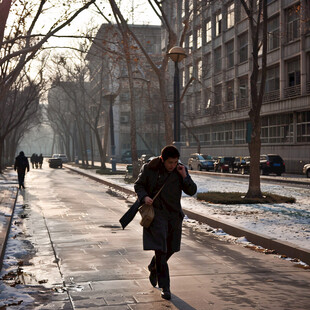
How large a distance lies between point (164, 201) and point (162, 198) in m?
0.04

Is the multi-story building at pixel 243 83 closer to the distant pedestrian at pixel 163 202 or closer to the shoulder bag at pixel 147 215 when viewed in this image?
the distant pedestrian at pixel 163 202

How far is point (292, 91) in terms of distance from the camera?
41969 mm

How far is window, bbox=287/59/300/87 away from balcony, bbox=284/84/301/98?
38 cm

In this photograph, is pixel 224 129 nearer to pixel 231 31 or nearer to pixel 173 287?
pixel 231 31

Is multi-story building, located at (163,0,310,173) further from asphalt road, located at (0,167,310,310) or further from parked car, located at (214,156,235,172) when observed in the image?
asphalt road, located at (0,167,310,310)

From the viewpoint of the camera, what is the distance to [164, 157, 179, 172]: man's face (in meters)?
5.64

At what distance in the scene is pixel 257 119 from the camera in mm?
16578

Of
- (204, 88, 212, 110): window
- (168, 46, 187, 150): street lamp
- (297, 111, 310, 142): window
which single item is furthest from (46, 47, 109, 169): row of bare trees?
(297, 111, 310, 142): window

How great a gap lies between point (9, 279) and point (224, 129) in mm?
51057

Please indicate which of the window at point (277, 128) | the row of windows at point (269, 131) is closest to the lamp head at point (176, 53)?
the row of windows at point (269, 131)

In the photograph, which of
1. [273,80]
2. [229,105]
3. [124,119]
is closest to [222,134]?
[229,105]

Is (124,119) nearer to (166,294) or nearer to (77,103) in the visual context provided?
(77,103)

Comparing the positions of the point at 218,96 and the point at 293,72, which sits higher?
the point at 293,72

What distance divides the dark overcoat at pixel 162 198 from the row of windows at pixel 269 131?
35.2 meters
